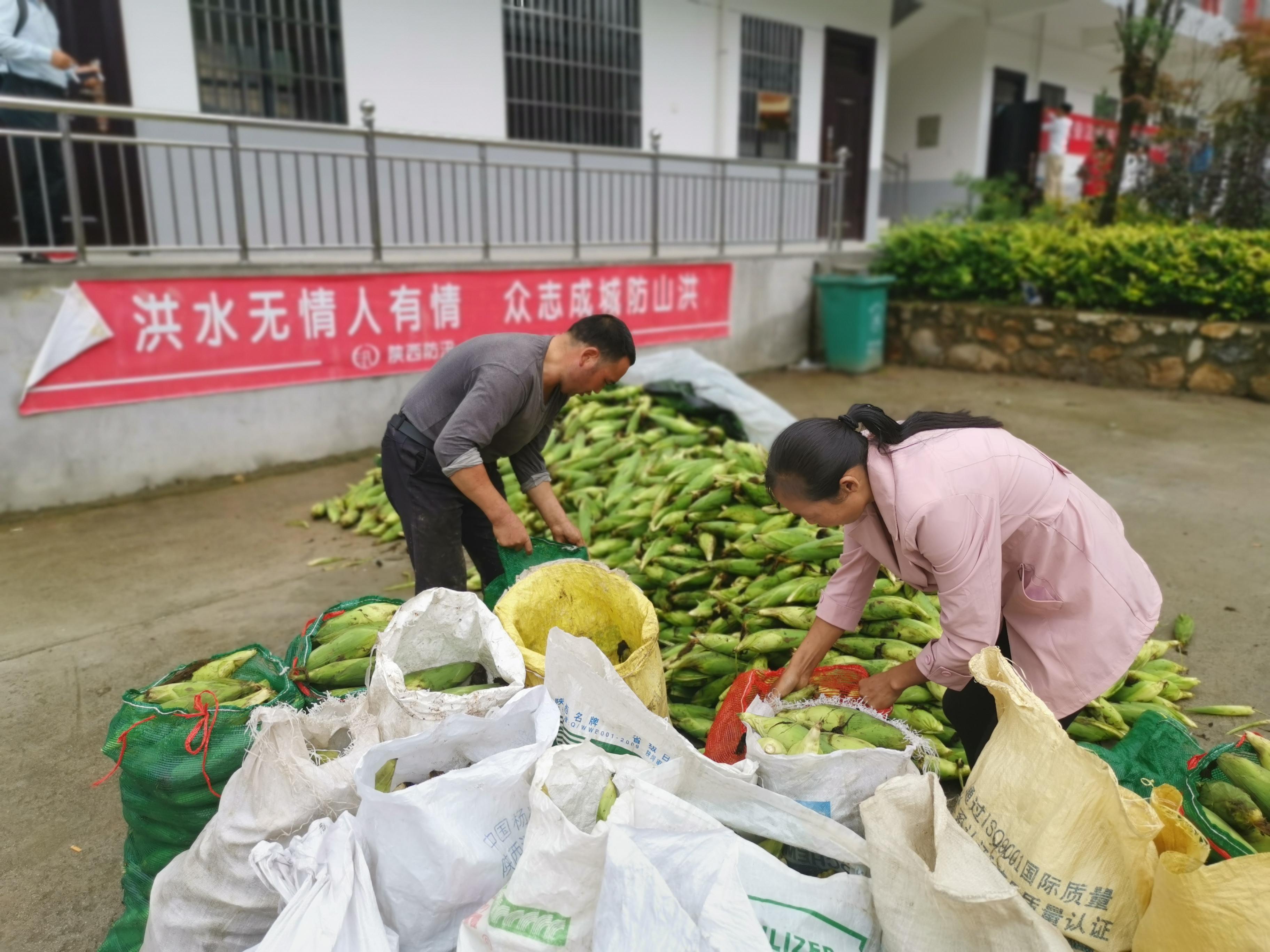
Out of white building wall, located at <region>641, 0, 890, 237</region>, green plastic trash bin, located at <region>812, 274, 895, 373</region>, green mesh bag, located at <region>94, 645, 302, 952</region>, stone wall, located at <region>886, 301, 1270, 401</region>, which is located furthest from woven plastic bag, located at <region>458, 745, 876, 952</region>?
white building wall, located at <region>641, 0, 890, 237</region>

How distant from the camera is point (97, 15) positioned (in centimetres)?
622

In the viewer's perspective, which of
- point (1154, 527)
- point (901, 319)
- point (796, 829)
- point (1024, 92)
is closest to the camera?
point (796, 829)

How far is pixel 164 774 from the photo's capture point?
1.95 metres

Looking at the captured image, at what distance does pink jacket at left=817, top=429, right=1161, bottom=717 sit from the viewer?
1.82 meters

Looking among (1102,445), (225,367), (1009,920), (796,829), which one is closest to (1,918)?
(796,829)

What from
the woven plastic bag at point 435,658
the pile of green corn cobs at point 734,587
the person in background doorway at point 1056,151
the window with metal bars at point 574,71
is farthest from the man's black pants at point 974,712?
the person in background doorway at point 1056,151

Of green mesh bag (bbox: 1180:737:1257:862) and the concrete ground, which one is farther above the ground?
green mesh bag (bbox: 1180:737:1257:862)

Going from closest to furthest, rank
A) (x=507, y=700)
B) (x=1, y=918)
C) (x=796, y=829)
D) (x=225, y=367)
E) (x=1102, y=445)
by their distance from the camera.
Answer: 1. (x=796, y=829)
2. (x=507, y=700)
3. (x=1, y=918)
4. (x=225, y=367)
5. (x=1102, y=445)

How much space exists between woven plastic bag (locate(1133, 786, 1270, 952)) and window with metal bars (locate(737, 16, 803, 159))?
1032 cm

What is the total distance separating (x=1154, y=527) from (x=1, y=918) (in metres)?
5.36

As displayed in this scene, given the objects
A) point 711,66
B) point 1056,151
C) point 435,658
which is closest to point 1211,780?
point 435,658

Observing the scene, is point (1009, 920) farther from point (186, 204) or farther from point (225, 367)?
point (186, 204)

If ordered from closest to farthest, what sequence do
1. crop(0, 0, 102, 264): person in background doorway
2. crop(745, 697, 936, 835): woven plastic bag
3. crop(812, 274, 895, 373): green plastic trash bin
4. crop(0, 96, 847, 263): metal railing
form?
crop(745, 697, 936, 835): woven plastic bag < crop(0, 0, 102, 264): person in background doorway < crop(0, 96, 847, 263): metal railing < crop(812, 274, 895, 373): green plastic trash bin

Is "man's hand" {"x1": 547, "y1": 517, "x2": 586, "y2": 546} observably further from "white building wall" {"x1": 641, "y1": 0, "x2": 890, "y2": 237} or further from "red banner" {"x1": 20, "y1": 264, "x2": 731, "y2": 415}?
"white building wall" {"x1": 641, "y1": 0, "x2": 890, "y2": 237}
